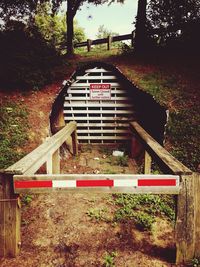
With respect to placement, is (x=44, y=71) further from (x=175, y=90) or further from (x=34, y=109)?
(x=175, y=90)

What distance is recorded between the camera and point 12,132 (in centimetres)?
695

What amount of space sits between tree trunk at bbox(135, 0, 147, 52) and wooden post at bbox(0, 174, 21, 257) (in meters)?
11.0

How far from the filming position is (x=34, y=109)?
25.7 feet

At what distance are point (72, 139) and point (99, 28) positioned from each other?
32.5m

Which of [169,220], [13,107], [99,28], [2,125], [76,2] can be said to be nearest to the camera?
[169,220]

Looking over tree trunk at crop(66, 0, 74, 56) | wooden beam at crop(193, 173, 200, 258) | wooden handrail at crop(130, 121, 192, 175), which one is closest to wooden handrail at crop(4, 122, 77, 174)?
wooden handrail at crop(130, 121, 192, 175)

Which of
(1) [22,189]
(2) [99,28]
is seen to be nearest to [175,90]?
(1) [22,189]

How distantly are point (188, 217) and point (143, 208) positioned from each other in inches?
64.8

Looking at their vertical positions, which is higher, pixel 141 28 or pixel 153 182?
pixel 141 28

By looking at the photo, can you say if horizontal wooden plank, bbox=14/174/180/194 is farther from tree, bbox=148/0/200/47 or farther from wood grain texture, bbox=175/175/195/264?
tree, bbox=148/0/200/47

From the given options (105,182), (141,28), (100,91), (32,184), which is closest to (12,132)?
(100,91)

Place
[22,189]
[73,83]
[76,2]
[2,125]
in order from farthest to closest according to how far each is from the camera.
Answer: [76,2], [73,83], [2,125], [22,189]


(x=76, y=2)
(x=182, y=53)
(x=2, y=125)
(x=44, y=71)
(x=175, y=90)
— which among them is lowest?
(x=2, y=125)

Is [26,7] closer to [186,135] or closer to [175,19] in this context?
[175,19]
